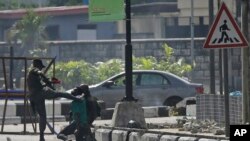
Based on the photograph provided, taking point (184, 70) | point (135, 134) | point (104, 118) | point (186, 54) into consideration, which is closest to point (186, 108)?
point (104, 118)

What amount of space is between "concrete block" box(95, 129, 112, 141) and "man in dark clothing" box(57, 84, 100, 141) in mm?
292

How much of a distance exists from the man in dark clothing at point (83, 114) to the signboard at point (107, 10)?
2253mm

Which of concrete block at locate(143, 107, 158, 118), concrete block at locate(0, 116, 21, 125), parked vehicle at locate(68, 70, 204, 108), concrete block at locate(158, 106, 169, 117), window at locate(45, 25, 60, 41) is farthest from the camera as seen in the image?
window at locate(45, 25, 60, 41)

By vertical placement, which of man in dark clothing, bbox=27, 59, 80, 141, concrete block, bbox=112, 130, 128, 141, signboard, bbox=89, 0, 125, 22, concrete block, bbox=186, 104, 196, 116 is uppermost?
signboard, bbox=89, 0, 125, 22

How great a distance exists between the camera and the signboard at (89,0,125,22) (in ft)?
76.0

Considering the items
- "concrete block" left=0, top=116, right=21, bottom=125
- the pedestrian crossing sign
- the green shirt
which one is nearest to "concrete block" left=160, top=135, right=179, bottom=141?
the pedestrian crossing sign

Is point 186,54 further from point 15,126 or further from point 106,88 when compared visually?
point 15,126

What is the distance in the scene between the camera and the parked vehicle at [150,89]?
3428cm

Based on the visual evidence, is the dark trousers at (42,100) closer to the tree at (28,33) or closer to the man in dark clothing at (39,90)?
the man in dark clothing at (39,90)

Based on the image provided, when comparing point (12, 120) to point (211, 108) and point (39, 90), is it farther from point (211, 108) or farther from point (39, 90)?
point (211, 108)

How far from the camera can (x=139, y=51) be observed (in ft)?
192

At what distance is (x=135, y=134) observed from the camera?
20.1 metres

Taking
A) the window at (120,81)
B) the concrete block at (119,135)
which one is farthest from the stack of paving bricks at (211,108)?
the window at (120,81)

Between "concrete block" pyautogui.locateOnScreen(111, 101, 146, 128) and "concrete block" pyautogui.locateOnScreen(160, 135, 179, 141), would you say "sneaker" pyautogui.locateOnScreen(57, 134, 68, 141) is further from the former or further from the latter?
"concrete block" pyautogui.locateOnScreen(160, 135, 179, 141)
